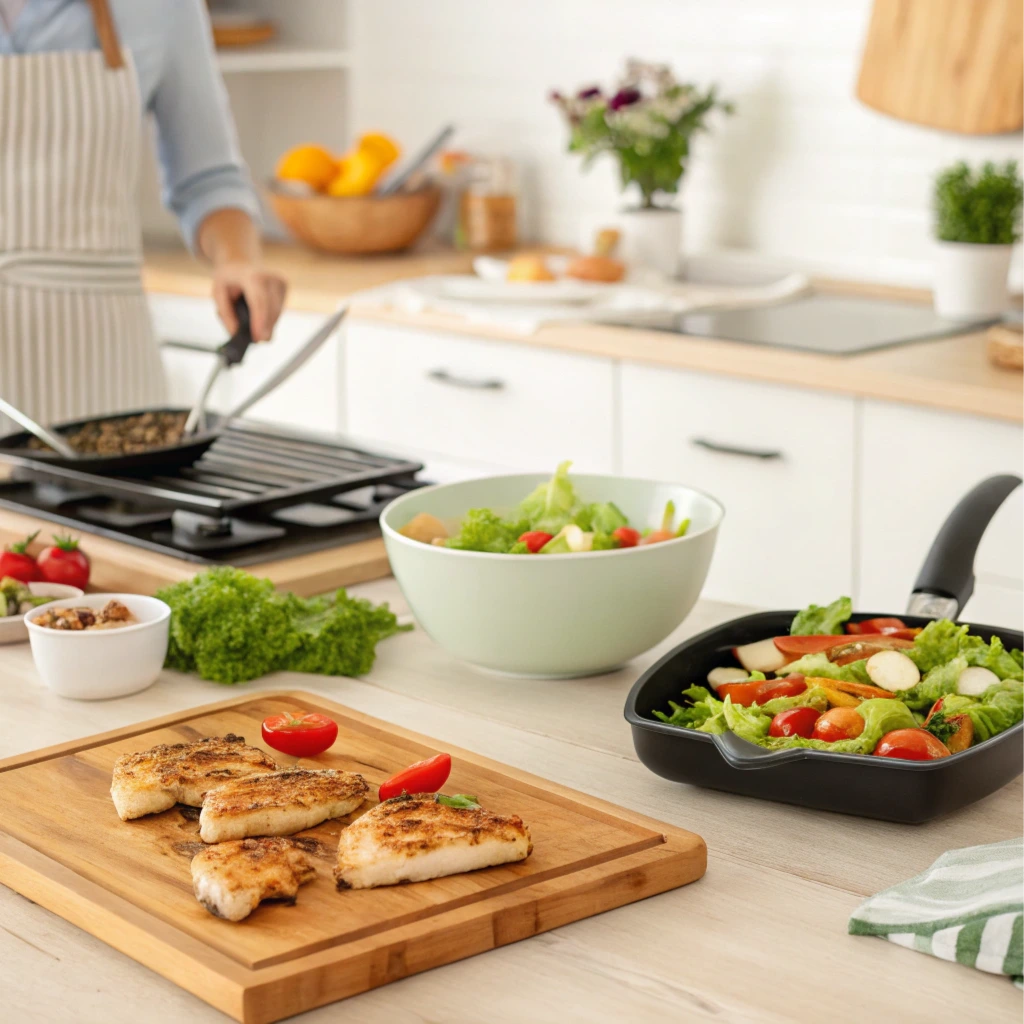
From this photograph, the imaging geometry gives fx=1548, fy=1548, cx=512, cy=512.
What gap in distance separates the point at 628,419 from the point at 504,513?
1.36 m

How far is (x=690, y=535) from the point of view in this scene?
1.30m

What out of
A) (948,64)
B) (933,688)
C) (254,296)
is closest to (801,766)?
(933,688)

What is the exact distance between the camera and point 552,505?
54.9 inches

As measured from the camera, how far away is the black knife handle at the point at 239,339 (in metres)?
1.88

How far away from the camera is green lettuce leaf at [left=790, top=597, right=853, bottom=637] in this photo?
1.23 meters

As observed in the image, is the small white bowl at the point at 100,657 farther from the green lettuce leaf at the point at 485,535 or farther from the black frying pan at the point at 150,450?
the black frying pan at the point at 150,450

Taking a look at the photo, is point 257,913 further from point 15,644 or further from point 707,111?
point 707,111

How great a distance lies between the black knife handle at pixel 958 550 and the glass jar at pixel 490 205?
2.62 meters

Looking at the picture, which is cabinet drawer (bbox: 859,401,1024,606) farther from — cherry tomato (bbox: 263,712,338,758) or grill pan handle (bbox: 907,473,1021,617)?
cherry tomato (bbox: 263,712,338,758)

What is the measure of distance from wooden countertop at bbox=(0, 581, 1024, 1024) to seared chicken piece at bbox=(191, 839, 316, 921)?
52 millimetres

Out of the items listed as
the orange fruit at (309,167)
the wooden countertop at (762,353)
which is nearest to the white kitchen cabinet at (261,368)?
the wooden countertop at (762,353)

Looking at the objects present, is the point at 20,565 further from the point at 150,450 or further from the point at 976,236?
the point at 976,236

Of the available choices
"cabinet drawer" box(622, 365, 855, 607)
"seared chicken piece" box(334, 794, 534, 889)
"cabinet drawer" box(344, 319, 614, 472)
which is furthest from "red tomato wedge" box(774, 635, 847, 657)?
"cabinet drawer" box(344, 319, 614, 472)

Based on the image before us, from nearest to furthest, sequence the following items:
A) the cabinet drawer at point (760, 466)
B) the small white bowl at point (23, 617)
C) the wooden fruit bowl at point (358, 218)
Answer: the small white bowl at point (23, 617), the cabinet drawer at point (760, 466), the wooden fruit bowl at point (358, 218)
